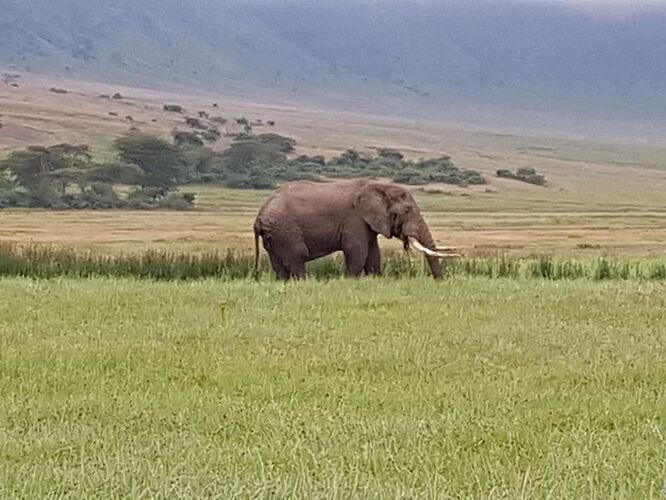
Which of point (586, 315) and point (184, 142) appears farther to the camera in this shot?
point (184, 142)

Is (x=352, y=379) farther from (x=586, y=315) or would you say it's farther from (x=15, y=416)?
(x=586, y=315)

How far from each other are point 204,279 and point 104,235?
58.3ft

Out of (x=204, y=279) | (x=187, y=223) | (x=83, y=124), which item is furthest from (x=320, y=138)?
(x=204, y=279)

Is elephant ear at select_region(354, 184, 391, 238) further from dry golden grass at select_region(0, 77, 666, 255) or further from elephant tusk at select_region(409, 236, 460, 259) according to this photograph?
dry golden grass at select_region(0, 77, 666, 255)

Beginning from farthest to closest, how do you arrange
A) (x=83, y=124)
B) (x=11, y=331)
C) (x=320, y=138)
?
1. (x=320, y=138)
2. (x=83, y=124)
3. (x=11, y=331)

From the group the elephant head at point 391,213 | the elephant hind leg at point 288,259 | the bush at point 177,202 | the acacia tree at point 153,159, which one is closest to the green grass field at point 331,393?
the elephant hind leg at point 288,259

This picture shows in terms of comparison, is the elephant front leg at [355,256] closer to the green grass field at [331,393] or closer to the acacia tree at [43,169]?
the green grass field at [331,393]

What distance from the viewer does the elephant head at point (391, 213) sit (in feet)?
67.9

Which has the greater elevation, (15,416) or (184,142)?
(15,416)

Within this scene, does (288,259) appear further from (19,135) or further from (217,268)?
(19,135)

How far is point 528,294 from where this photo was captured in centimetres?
1677

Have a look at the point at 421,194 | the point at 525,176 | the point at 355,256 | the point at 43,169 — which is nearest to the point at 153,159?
the point at 43,169

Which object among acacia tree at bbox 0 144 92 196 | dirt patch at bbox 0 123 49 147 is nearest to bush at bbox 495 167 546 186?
dirt patch at bbox 0 123 49 147

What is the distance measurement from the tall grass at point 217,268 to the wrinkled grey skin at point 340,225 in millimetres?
427
